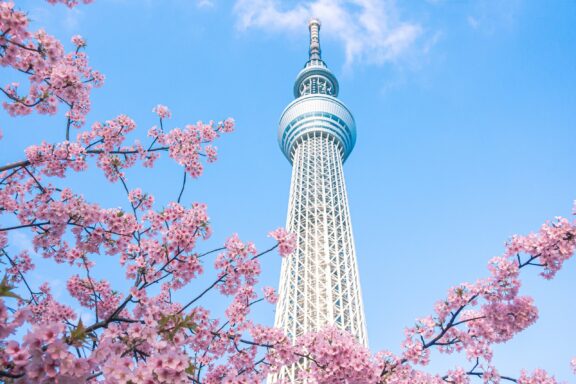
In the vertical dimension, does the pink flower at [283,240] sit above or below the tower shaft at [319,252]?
below

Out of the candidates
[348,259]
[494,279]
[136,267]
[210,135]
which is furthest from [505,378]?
[348,259]

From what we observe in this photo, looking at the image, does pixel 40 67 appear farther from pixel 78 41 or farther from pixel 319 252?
pixel 319 252

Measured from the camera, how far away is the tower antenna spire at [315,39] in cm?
6638

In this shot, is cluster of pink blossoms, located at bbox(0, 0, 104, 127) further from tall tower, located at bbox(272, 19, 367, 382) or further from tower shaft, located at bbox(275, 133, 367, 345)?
tower shaft, located at bbox(275, 133, 367, 345)

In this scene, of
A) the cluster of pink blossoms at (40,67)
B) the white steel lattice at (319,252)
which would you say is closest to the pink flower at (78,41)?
the cluster of pink blossoms at (40,67)

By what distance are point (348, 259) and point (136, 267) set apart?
4396 cm

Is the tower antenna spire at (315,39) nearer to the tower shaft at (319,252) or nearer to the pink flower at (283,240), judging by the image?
the tower shaft at (319,252)

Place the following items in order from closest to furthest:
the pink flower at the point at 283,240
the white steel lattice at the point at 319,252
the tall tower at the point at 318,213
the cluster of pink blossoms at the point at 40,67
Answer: the cluster of pink blossoms at the point at 40,67, the pink flower at the point at 283,240, the white steel lattice at the point at 319,252, the tall tower at the point at 318,213

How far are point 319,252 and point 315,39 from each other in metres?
34.1

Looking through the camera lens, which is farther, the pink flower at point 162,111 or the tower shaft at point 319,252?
the tower shaft at point 319,252

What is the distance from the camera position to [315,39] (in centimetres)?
6762

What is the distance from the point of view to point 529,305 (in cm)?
610

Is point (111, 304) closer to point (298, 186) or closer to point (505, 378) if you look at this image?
point (505, 378)

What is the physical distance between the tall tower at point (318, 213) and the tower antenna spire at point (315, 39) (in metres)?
0.14
